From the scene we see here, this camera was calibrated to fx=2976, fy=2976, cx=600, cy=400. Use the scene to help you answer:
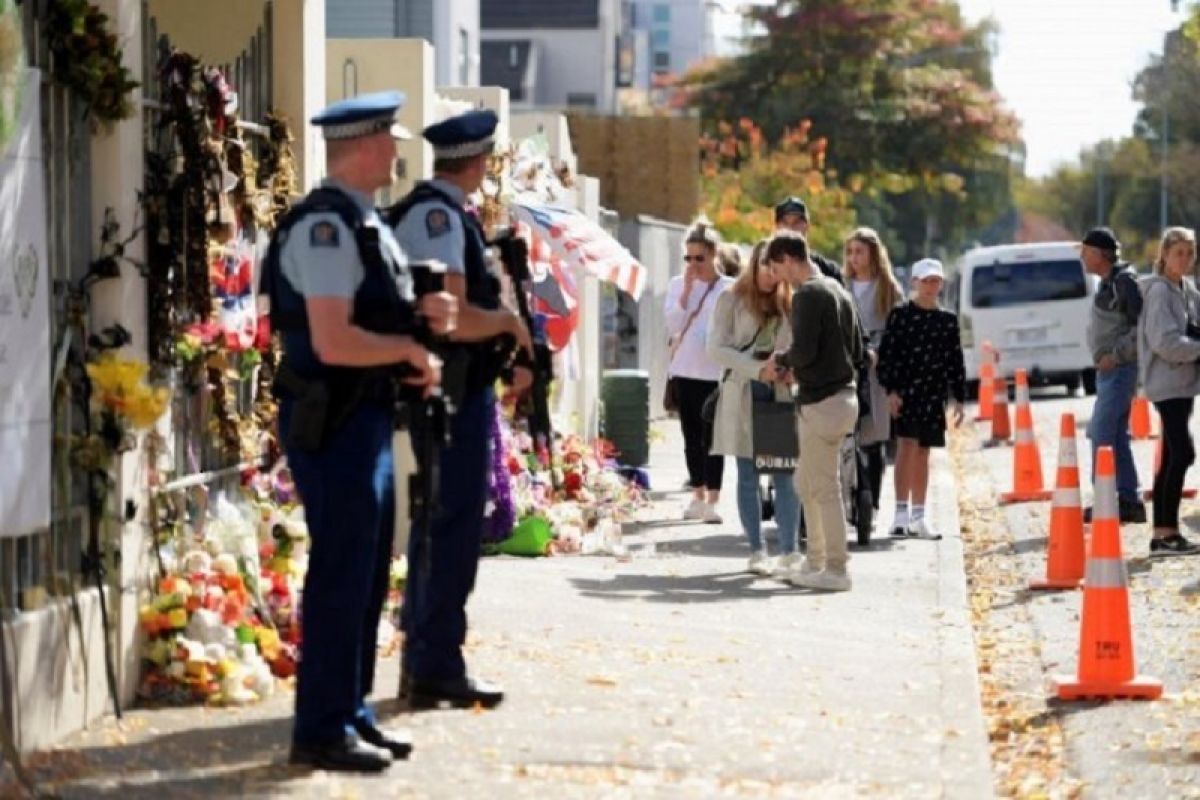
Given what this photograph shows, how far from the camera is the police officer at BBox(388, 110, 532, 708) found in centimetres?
934

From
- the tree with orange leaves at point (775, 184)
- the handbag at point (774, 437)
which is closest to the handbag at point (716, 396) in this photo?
the handbag at point (774, 437)

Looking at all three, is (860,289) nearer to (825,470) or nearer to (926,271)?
(926,271)

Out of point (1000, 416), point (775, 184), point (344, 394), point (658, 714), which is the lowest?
point (1000, 416)

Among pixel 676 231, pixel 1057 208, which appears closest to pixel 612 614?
pixel 676 231

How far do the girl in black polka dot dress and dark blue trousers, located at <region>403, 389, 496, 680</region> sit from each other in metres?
7.14

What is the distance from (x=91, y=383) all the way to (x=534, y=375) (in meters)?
1.49

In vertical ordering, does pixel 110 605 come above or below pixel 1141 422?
above

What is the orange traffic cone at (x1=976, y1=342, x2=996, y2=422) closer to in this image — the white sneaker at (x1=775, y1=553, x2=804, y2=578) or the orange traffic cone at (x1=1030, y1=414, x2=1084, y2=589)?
the orange traffic cone at (x1=1030, y1=414, x2=1084, y2=589)

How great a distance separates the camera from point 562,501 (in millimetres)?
16672

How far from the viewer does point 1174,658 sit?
12.1 m

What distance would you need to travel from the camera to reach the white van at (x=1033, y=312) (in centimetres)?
3712

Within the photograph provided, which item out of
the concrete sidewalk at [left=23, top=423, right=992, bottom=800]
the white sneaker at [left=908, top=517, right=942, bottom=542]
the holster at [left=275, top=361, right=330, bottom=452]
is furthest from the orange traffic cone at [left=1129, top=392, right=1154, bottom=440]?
the holster at [left=275, top=361, right=330, bottom=452]

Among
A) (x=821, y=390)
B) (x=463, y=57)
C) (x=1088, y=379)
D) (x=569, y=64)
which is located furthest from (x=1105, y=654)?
(x=569, y=64)

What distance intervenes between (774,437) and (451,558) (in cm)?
505
